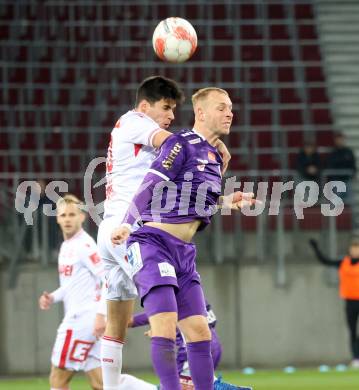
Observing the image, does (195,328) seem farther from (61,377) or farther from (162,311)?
(61,377)

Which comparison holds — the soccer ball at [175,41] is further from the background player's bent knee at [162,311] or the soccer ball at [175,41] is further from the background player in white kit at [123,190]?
the background player's bent knee at [162,311]

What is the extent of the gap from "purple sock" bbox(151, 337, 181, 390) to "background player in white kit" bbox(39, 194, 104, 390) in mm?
2705

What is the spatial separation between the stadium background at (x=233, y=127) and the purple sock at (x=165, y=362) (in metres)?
8.85

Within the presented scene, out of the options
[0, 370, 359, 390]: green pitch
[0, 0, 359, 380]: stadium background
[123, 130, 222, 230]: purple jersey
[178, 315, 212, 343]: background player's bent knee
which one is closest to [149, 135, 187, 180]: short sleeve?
[123, 130, 222, 230]: purple jersey

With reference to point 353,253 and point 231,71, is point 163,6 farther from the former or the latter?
point 353,253

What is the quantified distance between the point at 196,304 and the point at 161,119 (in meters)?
A: 1.41

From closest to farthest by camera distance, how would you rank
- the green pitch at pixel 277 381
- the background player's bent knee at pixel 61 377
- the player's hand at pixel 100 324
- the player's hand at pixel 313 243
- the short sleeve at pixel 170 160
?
the short sleeve at pixel 170 160 → the player's hand at pixel 100 324 → the background player's bent knee at pixel 61 377 → the green pitch at pixel 277 381 → the player's hand at pixel 313 243

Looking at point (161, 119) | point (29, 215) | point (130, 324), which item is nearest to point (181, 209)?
point (161, 119)

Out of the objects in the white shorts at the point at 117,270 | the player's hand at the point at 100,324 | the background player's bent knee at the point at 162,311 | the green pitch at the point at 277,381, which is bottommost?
the green pitch at the point at 277,381

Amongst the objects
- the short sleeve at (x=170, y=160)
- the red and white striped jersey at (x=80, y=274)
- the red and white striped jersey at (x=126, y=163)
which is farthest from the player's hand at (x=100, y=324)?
the short sleeve at (x=170, y=160)

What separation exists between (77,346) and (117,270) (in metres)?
2.01

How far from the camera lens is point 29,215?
1597 centimetres

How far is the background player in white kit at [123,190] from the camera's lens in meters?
8.11

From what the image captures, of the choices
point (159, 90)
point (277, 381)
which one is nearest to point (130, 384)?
point (159, 90)
